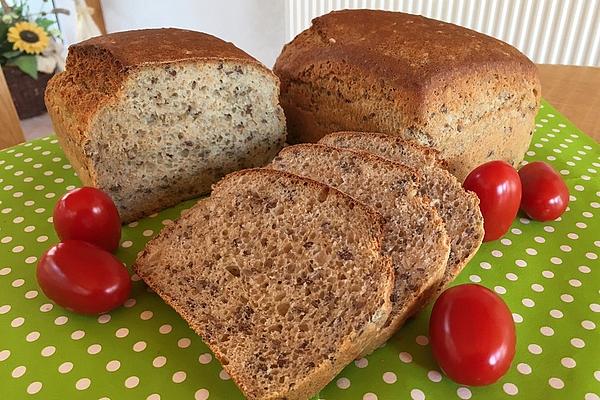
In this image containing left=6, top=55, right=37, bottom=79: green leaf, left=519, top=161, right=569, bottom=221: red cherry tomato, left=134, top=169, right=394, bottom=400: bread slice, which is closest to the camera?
left=134, top=169, right=394, bottom=400: bread slice

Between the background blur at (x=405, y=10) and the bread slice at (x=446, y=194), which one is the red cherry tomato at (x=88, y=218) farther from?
the background blur at (x=405, y=10)

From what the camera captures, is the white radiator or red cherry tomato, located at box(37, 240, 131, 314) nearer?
red cherry tomato, located at box(37, 240, 131, 314)

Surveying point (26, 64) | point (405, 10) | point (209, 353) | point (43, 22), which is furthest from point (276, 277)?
point (43, 22)

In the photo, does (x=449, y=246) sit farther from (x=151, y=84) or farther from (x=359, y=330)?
(x=151, y=84)

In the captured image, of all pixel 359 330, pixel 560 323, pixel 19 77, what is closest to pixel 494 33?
pixel 560 323

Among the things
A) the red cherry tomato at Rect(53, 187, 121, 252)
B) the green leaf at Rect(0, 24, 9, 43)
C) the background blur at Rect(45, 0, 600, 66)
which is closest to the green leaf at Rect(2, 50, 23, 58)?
the green leaf at Rect(0, 24, 9, 43)

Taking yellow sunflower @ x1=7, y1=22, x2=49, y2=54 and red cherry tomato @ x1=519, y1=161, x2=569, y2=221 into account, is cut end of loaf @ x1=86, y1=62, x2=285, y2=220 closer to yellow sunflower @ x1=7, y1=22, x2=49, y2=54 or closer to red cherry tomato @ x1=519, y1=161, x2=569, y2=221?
red cherry tomato @ x1=519, y1=161, x2=569, y2=221

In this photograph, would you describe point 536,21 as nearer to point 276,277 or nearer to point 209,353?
point 276,277

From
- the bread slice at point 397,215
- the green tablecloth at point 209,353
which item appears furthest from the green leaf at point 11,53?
the bread slice at point 397,215
